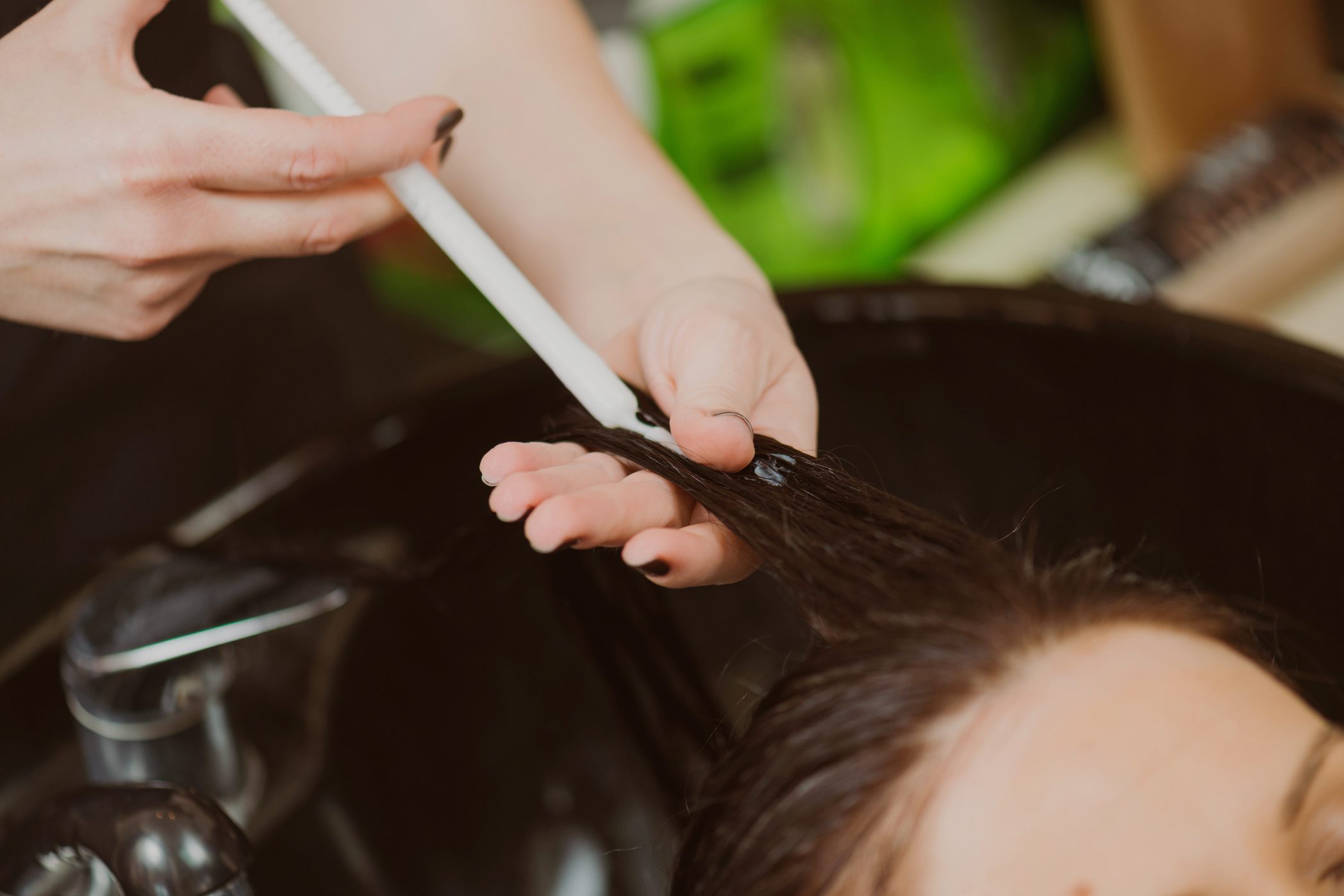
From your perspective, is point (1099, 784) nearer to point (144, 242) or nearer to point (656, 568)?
point (656, 568)

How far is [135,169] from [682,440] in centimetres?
24

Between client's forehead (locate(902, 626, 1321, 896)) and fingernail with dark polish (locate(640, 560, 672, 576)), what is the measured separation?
0.11 m

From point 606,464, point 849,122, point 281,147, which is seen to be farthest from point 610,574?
point 849,122

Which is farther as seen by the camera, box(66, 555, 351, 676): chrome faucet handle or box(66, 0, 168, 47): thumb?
box(66, 555, 351, 676): chrome faucet handle

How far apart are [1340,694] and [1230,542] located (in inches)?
3.4

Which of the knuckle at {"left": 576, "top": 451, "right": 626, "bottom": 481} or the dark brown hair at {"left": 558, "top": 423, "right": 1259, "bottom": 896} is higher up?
the knuckle at {"left": 576, "top": 451, "right": 626, "bottom": 481}

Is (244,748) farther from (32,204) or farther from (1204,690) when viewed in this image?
(1204,690)

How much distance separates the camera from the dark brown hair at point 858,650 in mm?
386

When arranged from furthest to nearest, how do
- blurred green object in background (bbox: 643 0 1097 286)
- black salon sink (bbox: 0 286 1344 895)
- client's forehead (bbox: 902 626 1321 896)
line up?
1. blurred green object in background (bbox: 643 0 1097 286)
2. black salon sink (bbox: 0 286 1344 895)
3. client's forehead (bbox: 902 626 1321 896)

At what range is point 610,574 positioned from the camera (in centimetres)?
62

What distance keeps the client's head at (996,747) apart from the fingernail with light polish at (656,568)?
0.03m

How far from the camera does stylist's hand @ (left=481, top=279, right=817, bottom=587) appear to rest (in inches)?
16.1

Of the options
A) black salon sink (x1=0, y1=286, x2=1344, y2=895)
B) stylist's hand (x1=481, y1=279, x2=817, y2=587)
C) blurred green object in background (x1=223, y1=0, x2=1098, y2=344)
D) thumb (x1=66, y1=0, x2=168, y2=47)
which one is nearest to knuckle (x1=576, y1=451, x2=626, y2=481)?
stylist's hand (x1=481, y1=279, x2=817, y2=587)

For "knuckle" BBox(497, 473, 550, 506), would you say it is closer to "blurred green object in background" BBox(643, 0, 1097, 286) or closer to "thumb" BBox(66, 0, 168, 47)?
"thumb" BBox(66, 0, 168, 47)
